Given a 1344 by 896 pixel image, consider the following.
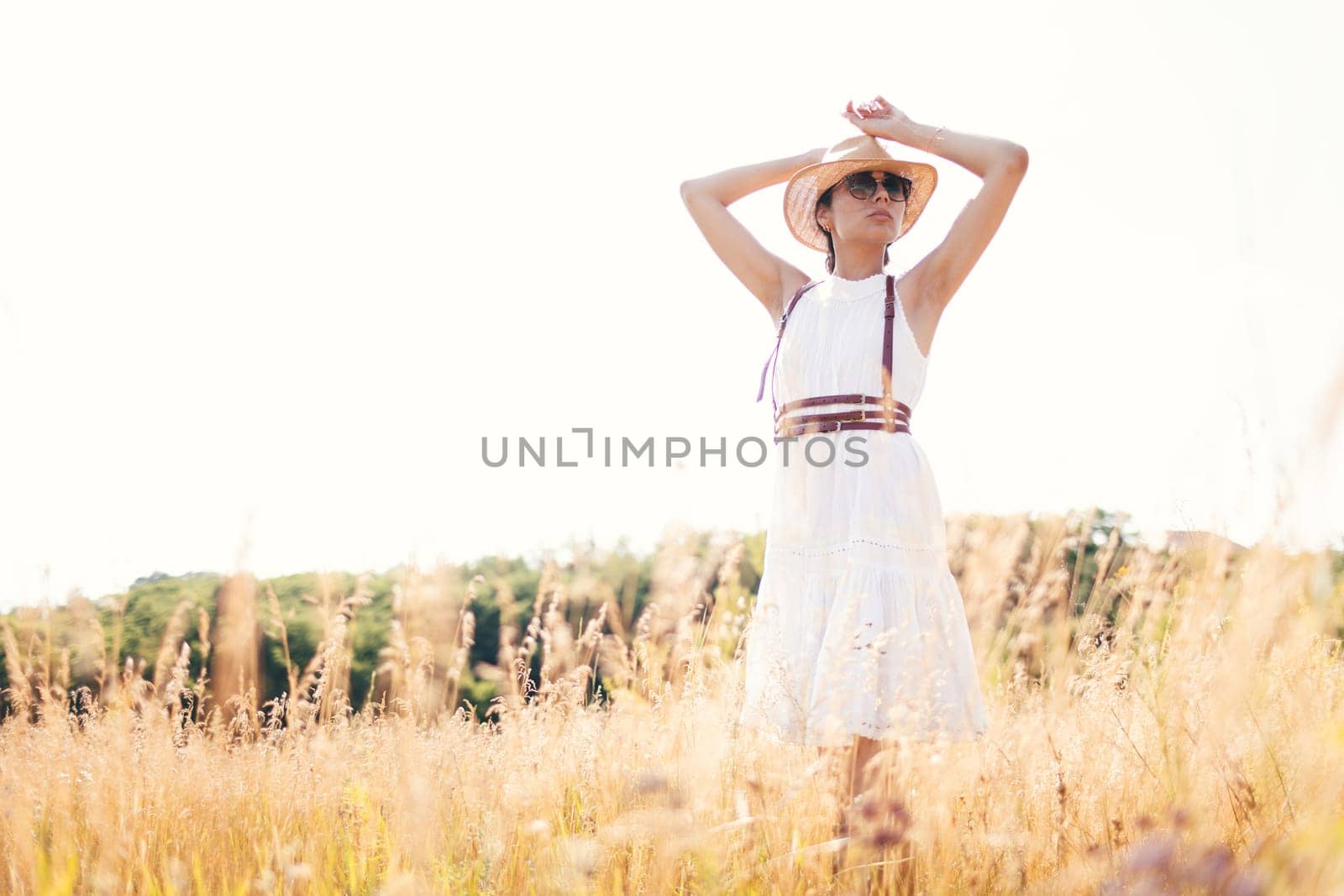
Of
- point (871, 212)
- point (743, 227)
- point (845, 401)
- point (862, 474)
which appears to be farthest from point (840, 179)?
point (862, 474)

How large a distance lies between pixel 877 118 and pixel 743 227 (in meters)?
0.50

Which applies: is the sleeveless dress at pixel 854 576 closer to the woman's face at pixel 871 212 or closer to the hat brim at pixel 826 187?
the woman's face at pixel 871 212

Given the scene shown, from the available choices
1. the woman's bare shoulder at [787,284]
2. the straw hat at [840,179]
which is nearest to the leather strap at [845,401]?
the woman's bare shoulder at [787,284]

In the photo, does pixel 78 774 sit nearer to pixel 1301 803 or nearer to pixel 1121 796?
pixel 1121 796

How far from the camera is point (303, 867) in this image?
5.64ft

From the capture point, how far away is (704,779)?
164cm

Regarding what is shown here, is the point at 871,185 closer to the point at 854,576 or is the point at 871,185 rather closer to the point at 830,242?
the point at 830,242

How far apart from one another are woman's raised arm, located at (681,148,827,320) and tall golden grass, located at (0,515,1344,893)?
84 centimetres

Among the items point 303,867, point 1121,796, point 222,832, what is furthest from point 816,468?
point 222,832

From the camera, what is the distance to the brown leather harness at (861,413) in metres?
2.40

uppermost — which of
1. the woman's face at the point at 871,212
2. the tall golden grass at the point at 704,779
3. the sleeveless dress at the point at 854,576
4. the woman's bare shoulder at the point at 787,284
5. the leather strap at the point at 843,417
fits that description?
the woman's face at the point at 871,212

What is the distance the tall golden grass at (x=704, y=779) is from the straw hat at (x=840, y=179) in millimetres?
1048

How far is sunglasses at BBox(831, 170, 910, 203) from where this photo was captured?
2.73m

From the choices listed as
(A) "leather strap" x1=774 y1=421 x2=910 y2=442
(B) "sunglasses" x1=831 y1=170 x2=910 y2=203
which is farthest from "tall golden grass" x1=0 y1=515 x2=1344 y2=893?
(B) "sunglasses" x1=831 y1=170 x2=910 y2=203
